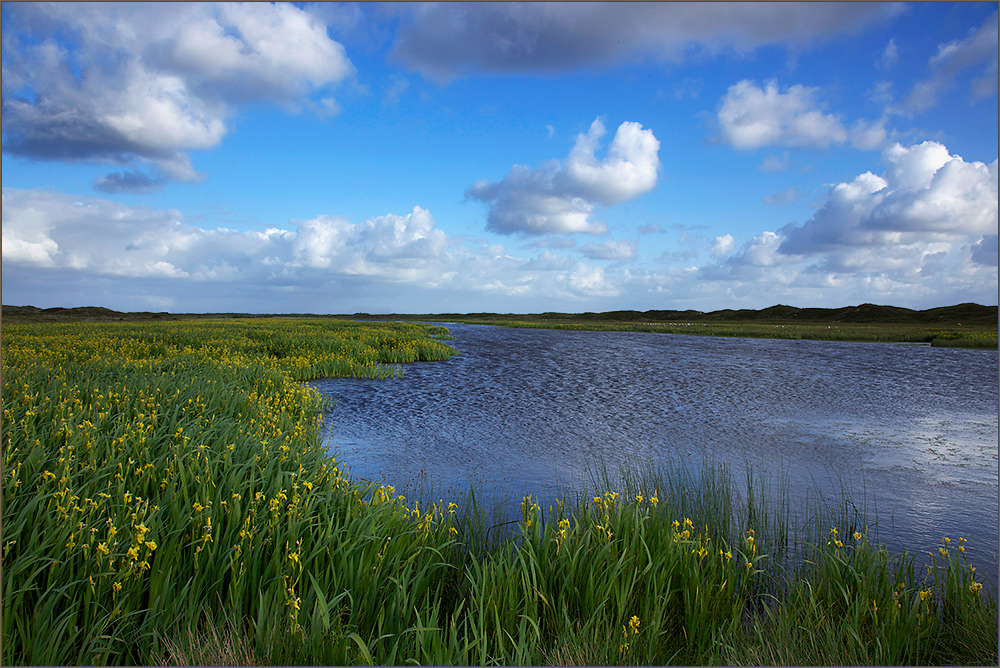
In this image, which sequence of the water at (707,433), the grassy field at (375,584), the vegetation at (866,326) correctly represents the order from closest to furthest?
the grassy field at (375,584), the water at (707,433), the vegetation at (866,326)

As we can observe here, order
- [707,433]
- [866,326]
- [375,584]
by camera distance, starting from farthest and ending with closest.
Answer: [866,326] → [707,433] → [375,584]

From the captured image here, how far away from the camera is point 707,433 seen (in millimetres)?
12844

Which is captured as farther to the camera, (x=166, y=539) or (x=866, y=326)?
(x=866, y=326)

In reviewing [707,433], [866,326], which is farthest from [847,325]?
[707,433]

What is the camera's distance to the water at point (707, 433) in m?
8.56

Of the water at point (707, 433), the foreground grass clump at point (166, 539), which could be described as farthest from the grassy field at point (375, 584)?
the water at point (707, 433)

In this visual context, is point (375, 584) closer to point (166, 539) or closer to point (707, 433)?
point (166, 539)

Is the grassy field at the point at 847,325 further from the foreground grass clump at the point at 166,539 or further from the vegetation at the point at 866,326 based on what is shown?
the foreground grass clump at the point at 166,539

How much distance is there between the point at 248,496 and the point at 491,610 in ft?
10.1

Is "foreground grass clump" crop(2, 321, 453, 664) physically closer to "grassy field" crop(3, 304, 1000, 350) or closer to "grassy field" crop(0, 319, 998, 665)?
"grassy field" crop(0, 319, 998, 665)

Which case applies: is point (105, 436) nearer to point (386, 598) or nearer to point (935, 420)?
point (386, 598)

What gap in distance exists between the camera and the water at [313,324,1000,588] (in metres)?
8.56

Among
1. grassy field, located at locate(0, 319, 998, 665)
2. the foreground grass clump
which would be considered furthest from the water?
the foreground grass clump

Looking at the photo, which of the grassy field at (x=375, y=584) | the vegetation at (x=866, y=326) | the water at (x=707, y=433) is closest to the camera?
the grassy field at (x=375, y=584)
